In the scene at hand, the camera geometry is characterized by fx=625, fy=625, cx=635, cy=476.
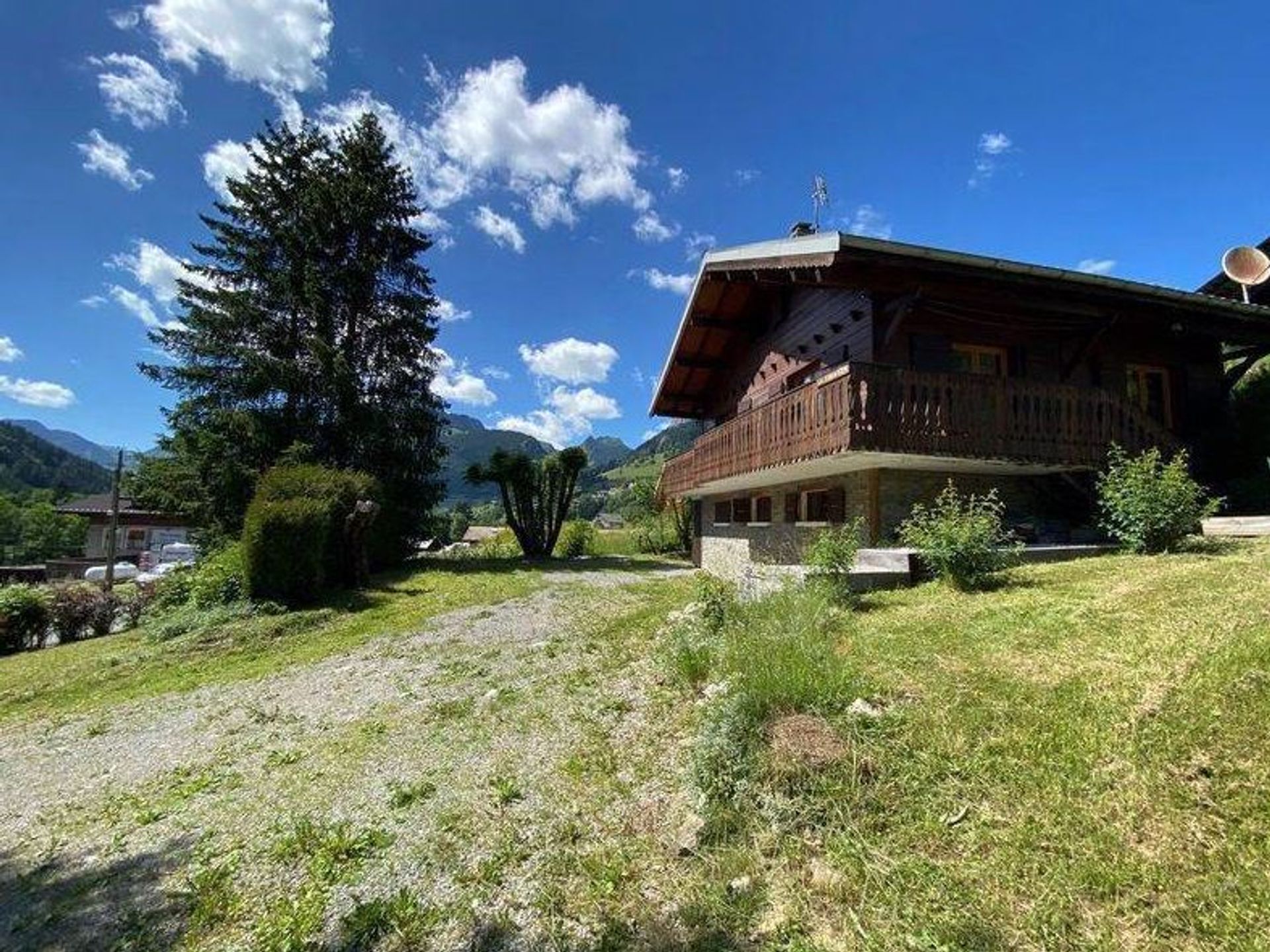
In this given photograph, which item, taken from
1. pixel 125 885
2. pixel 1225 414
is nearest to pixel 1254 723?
pixel 125 885

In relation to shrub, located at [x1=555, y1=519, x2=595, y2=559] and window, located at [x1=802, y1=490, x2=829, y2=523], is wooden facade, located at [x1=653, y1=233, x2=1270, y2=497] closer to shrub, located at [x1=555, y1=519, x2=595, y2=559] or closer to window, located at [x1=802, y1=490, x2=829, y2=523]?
window, located at [x1=802, y1=490, x2=829, y2=523]

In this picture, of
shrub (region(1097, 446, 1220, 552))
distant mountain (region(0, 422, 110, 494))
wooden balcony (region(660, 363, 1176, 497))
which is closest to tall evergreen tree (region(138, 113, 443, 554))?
wooden balcony (region(660, 363, 1176, 497))

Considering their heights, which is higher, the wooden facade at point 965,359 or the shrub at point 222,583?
the wooden facade at point 965,359

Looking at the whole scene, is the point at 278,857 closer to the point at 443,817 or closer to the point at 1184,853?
the point at 443,817

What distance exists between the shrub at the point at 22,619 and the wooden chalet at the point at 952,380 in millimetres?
15480

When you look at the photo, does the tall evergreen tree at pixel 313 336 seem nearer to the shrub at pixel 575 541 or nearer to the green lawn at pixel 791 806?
the shrub at pixel 575 541

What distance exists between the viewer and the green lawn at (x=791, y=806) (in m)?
2.89

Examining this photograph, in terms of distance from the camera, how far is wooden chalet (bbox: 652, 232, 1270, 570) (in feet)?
30.2

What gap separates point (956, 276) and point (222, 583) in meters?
14.9

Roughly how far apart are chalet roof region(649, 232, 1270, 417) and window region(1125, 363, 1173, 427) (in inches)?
42.0

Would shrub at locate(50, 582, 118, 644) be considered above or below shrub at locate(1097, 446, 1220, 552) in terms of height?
below

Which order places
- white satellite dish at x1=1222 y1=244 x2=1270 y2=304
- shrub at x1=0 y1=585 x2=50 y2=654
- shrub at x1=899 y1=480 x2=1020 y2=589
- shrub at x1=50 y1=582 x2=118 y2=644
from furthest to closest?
white satellite dish at x1=1222 y1=244 x2=1270 y2=304, shrub at x1=50 y1=582 x2=118 y2=644, shrub at x1=0 y1=585 x2=50 y2=654, shrub at x1=899 y1=480 x2=1020 y2=589

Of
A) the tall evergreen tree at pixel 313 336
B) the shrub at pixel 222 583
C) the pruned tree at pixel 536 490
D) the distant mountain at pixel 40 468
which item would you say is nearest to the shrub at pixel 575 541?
the pruned tree at pixel 536 490

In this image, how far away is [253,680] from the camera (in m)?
8.30
